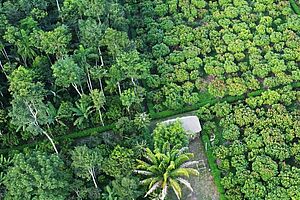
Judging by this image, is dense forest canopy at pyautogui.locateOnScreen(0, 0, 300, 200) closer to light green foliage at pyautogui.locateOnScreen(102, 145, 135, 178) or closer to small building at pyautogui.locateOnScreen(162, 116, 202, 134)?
light green foliage at pyautogui.locateOnScreen(102, 145, 135, 178)

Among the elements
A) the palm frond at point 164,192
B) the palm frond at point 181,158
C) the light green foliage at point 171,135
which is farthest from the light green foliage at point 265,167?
the palm frond at point 164,192

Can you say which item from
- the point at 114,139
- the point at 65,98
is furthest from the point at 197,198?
the point at 65,98

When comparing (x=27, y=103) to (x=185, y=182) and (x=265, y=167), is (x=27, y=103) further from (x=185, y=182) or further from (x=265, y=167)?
(x=265, y=167)

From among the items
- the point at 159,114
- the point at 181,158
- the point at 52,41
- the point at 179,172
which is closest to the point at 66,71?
the point at 52,41

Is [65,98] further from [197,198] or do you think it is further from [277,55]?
[277,55]

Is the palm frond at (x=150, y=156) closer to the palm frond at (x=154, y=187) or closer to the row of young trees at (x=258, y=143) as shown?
the palm frond at (x=154, y=187)

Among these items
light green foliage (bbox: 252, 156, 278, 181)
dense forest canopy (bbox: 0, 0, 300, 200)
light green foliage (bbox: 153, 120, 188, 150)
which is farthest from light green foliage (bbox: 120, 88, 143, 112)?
light green foliage (bbox: 252, 156, 278, 181)

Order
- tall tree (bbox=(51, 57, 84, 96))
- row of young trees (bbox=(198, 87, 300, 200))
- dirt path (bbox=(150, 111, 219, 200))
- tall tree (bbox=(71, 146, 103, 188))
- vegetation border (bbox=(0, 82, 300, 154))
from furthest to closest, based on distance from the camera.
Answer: vegetation border (bbox=(0, 82, 300, 154)) → tall tree (bbox=(51, 57, 84, 96)) → dirt path (bbox=(150, 111, 219, 200)) → row of young trees (bbox=(198, 87, 300, 200)) → tall tree (bbox=(71, 146, 103, 188))

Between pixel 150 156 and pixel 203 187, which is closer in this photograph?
pixel 150 156
